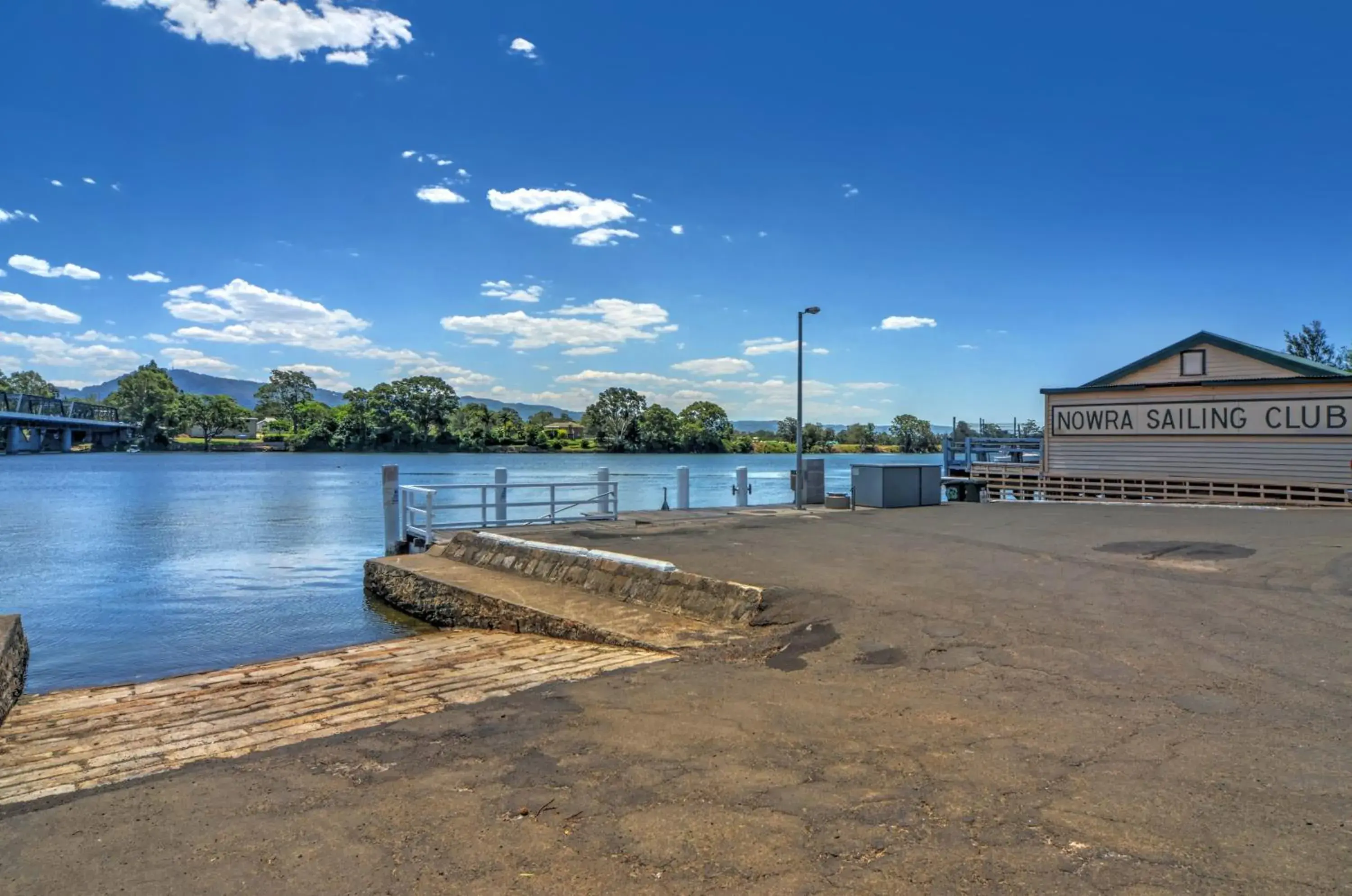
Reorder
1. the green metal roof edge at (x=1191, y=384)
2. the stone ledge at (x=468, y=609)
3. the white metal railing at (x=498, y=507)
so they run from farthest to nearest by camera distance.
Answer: the green metal roof edge at (x=1191, y=384) → the white metal railing at (x=498, y=507) → the stone ledge at (x=468, y=609)

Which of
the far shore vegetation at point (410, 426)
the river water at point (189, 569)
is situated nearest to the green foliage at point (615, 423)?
the far shore vegetation at point (410, 426)

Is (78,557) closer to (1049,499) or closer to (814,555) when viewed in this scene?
(814,555)

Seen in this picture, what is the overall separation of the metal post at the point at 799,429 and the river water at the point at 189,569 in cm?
931

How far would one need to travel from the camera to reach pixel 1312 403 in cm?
2095

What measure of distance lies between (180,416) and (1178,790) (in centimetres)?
18747

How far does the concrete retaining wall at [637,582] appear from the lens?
867cm

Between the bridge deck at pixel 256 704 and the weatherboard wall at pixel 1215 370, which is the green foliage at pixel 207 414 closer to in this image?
the weatherboard wall at pixel 1215 370

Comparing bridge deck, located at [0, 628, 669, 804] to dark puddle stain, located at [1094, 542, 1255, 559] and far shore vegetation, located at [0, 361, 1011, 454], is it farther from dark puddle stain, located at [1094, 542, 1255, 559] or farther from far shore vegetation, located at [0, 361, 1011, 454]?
far shore vegetation, located at [0, 361, 1011, 454]

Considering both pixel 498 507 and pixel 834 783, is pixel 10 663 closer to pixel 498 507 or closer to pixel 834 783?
pixel 834 783

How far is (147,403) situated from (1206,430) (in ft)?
606

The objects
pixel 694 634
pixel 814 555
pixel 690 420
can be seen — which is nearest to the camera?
pixel 694 634

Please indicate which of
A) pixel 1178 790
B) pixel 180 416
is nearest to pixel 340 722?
pixel 1178 790

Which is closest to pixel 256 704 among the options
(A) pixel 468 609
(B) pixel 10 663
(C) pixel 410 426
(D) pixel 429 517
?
(B) pixel 10 663

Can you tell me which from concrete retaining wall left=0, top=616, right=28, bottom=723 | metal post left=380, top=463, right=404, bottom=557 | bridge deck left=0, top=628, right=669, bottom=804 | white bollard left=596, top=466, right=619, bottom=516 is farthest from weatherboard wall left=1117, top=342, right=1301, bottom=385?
concrete retaining wall left=0, top=616, right=28, bottom=723
